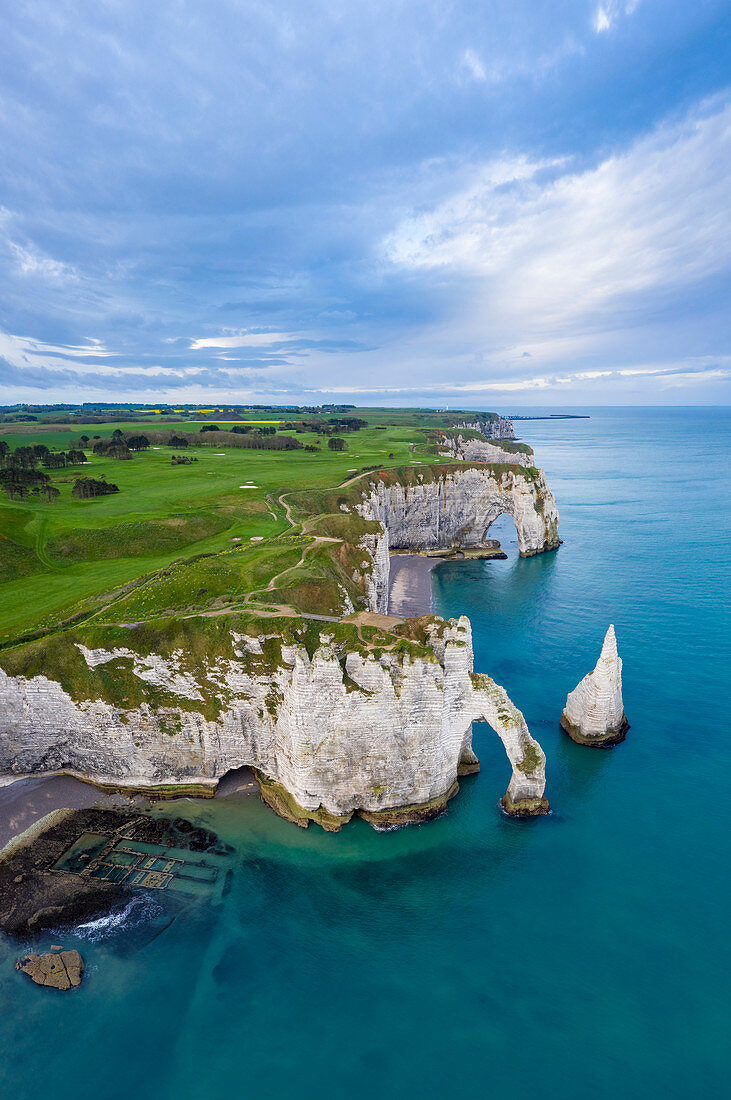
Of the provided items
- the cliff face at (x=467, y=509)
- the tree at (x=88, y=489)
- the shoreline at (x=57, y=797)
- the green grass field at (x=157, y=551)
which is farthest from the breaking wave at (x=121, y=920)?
the cliff face at (x=467, y=509)

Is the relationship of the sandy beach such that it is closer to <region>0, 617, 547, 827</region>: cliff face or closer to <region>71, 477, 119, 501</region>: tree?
<region>0, 617, 547, 827</region>: cliff face

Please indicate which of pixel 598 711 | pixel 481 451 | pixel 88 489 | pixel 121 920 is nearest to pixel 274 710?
pixel 121 920

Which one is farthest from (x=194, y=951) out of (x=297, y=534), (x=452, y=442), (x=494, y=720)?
(x=452, y=442)

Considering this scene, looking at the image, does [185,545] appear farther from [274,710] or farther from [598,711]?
[598,711]

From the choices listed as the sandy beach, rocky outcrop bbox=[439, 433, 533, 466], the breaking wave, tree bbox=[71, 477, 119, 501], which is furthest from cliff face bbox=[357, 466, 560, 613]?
the breaking wave

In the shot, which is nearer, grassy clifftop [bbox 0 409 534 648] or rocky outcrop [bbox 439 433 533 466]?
grassy clifftop [bbox 0 409 534 648]

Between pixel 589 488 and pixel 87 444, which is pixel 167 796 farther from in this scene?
pixel 589 488
